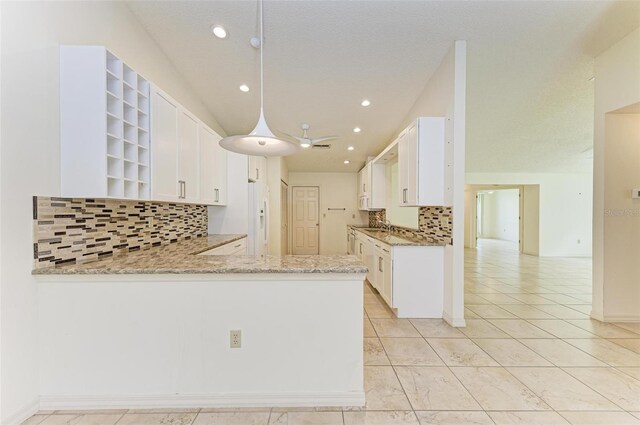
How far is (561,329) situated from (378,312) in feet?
6.07

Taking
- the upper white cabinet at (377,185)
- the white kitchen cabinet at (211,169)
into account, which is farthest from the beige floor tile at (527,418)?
the upper white cabinet at (377,185)

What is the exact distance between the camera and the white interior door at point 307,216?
7.84 metres

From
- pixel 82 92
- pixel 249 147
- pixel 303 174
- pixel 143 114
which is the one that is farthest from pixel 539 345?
pixel 303 174

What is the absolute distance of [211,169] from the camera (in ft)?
10.9

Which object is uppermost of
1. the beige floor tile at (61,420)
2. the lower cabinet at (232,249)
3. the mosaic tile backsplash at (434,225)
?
the mosaic tile backsplash at (434,225)

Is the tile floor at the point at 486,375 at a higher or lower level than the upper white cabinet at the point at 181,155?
lower

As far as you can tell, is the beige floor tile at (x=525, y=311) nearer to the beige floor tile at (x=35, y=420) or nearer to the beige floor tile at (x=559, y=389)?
the beige floor tile at (x=559, y=389)

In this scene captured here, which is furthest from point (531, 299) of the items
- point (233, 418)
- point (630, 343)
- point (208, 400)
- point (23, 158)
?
point (23, 158)

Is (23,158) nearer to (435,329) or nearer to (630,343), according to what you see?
(435,329)

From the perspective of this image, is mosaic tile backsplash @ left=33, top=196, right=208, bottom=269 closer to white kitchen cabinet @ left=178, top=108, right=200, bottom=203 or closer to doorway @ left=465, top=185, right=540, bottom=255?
white kitchen cabinet @ left=178, top=108, right=200, bottom=203

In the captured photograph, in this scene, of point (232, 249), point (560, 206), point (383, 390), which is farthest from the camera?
point (560, 206)

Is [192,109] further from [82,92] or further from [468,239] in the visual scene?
[468,239]

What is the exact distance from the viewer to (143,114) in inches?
78.0

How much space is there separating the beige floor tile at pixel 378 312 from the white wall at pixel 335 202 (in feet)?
14.8
